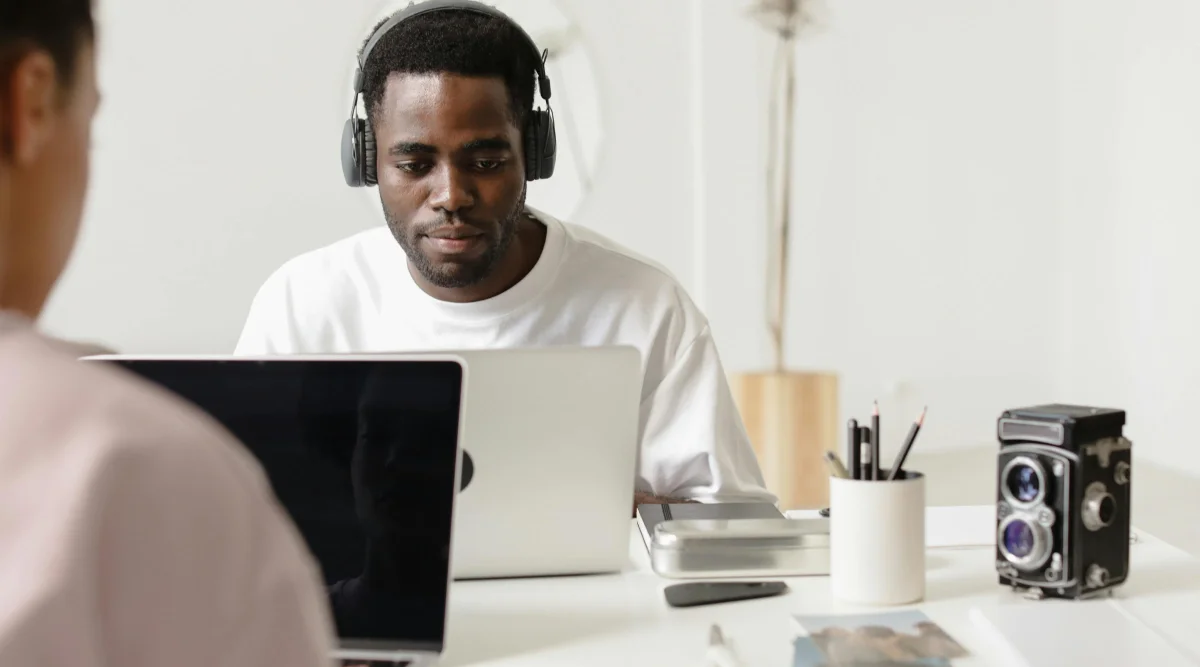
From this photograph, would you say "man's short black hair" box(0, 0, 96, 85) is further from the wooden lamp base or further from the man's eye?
the wooden lamp base

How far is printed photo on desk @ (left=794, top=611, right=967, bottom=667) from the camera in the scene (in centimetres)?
86

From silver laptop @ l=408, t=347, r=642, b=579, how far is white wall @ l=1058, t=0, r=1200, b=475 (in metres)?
3.17

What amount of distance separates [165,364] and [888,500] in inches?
24.4

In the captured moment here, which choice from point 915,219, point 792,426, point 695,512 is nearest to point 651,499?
point 695,512

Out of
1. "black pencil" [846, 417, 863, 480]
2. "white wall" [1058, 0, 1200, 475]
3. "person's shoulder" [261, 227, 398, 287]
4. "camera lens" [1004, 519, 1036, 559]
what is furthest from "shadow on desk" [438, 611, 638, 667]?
"white wall" [1058, 0, 1200, 475]

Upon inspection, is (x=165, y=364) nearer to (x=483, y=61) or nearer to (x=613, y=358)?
(x=613, y=358)

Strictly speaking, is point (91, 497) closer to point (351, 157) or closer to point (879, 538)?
point (879, 538)

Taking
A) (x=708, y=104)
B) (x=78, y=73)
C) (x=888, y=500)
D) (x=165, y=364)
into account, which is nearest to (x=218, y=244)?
(x=708, y=104)

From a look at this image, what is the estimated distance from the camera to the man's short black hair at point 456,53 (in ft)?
5.12

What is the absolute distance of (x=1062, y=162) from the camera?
4414 mm

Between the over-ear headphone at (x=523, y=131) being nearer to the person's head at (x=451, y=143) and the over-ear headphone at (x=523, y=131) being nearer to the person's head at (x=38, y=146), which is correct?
the person's head at (x=451, y=143)

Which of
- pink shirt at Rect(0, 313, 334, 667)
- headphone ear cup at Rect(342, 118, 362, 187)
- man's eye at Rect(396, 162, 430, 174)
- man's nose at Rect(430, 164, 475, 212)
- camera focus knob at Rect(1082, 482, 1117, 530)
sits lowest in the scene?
camera focus knob at Rect(1082, 482, 1117, 530)

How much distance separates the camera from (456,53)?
5.11 feet

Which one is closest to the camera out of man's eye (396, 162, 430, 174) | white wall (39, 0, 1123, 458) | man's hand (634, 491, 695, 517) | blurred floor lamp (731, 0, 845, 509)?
man's hand (634, 491, 695, 517)
